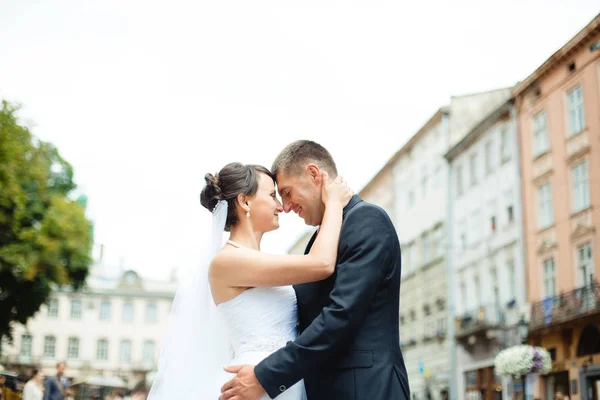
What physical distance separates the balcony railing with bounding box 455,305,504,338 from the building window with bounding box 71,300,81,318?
51224mm

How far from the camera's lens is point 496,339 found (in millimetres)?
32719

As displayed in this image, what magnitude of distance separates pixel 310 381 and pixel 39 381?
1409 centimetres

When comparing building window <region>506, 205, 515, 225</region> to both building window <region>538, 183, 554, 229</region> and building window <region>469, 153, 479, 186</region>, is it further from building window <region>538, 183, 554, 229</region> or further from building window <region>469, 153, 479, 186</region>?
building window <region>469, 153, 479, 186</region>

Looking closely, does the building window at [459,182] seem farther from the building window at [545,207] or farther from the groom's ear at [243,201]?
the groom's ear at [243,201]

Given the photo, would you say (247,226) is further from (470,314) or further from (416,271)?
(416,271)

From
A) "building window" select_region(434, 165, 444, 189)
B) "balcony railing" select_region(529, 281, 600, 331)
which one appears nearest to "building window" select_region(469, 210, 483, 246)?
"building window" select_region(434, 165, 444, 189)

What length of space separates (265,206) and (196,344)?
35.2 inches

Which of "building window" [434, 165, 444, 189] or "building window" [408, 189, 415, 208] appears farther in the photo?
"building window" [408, 189, 415, 208]

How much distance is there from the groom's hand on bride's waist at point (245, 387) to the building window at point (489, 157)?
3181 centimetres

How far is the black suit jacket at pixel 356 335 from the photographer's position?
141 inches

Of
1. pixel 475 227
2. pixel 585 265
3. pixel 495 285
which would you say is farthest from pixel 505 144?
pixel 585 265

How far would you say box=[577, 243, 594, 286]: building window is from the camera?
25.9 m

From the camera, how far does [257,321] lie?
13.8 feet

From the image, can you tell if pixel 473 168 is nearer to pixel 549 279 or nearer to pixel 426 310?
pixel 426 310
